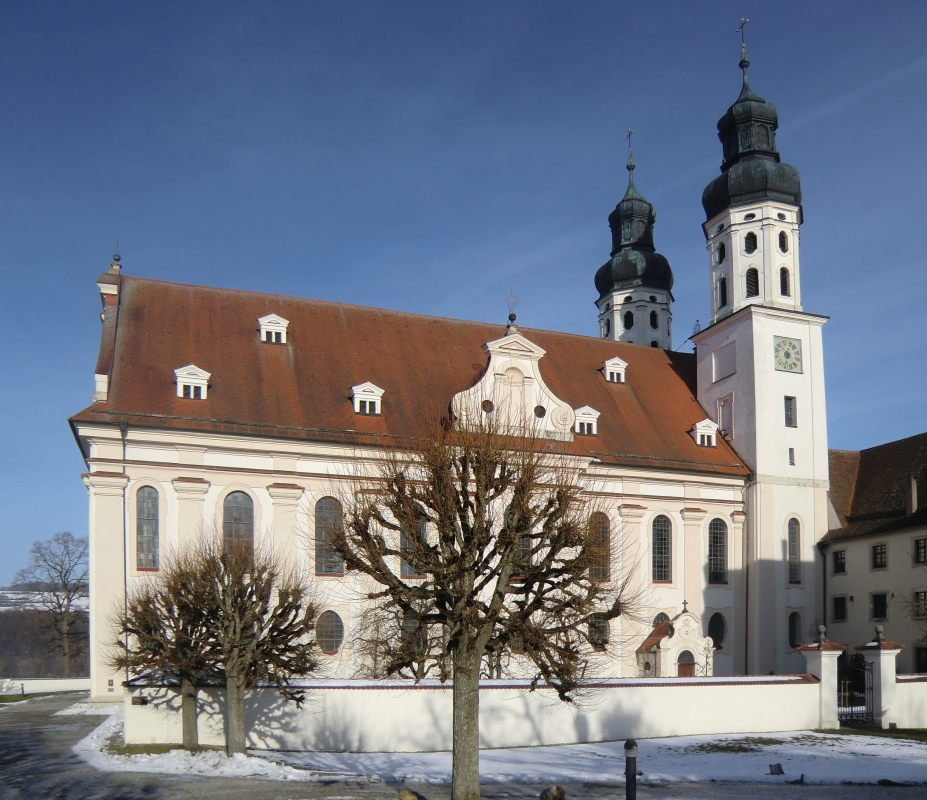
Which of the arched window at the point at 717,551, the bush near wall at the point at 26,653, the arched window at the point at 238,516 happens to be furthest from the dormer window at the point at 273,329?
the bush near wall at the point at 26,653

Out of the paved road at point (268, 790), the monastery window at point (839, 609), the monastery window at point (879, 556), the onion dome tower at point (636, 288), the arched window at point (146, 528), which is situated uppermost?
the onion dome tower at point (636, 288)

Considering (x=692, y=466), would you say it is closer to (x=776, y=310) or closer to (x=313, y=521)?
(x=776, y=310)

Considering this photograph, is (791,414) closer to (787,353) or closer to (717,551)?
(787,353)

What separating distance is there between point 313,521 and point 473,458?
17094 millimetres

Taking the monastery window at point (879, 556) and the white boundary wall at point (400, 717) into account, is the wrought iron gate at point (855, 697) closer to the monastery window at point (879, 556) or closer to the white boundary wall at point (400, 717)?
the monastery window at point (879, 556)

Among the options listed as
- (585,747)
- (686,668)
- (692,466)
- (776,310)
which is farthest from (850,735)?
(776,310)

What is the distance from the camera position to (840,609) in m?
40.8

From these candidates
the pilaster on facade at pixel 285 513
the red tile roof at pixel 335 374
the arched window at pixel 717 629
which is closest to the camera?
the pilaster on facade at pixel 285 513

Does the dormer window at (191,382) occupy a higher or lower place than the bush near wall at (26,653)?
higher

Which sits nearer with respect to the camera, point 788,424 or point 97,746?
point 97,746

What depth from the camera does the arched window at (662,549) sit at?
1571 inches

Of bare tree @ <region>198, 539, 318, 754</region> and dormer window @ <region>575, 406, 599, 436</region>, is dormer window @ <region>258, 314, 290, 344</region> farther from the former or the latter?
bare tree @ <region>198, 539, 318, 754</region>

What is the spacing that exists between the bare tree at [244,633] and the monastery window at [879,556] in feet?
77.2

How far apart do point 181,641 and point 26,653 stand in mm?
86760
